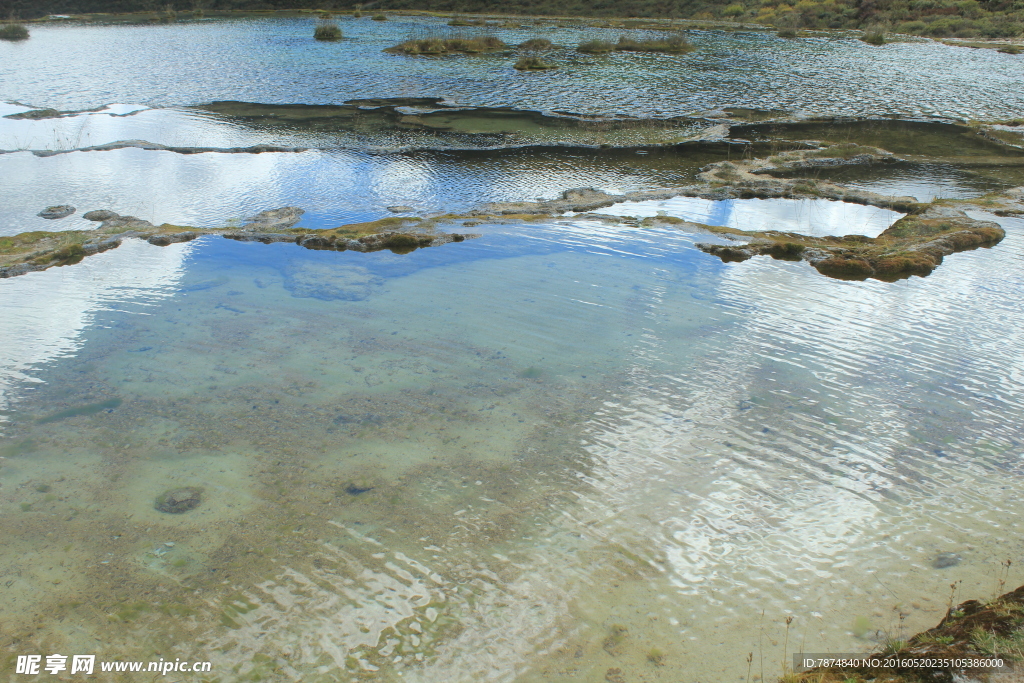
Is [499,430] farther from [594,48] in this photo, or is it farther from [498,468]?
[594,48]

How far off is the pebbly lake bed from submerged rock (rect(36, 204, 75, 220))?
242mm

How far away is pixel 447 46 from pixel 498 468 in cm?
3457

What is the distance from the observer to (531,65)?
29.3 m

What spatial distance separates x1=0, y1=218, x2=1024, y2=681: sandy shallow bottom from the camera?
158 inches

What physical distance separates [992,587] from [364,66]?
30821 millimetres

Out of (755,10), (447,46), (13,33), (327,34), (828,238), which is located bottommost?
(828,238)

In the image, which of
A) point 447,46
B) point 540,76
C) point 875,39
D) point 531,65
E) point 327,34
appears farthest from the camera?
point 875,39

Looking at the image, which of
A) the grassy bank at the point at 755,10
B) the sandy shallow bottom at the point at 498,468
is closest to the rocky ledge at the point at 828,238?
the sandy shallow bottom at the point at 498,468

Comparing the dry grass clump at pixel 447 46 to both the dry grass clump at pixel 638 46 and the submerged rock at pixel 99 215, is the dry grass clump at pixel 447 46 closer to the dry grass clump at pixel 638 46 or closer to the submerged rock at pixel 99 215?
the dry grass clump at pixel 638 46

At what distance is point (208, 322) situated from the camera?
25.3 feet

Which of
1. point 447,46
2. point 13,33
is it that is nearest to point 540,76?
point 447,46

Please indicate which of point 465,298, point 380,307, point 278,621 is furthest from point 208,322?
point 278,621

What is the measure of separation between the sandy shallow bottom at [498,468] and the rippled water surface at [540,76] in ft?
52.8

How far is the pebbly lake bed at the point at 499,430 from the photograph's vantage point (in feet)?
13.3
